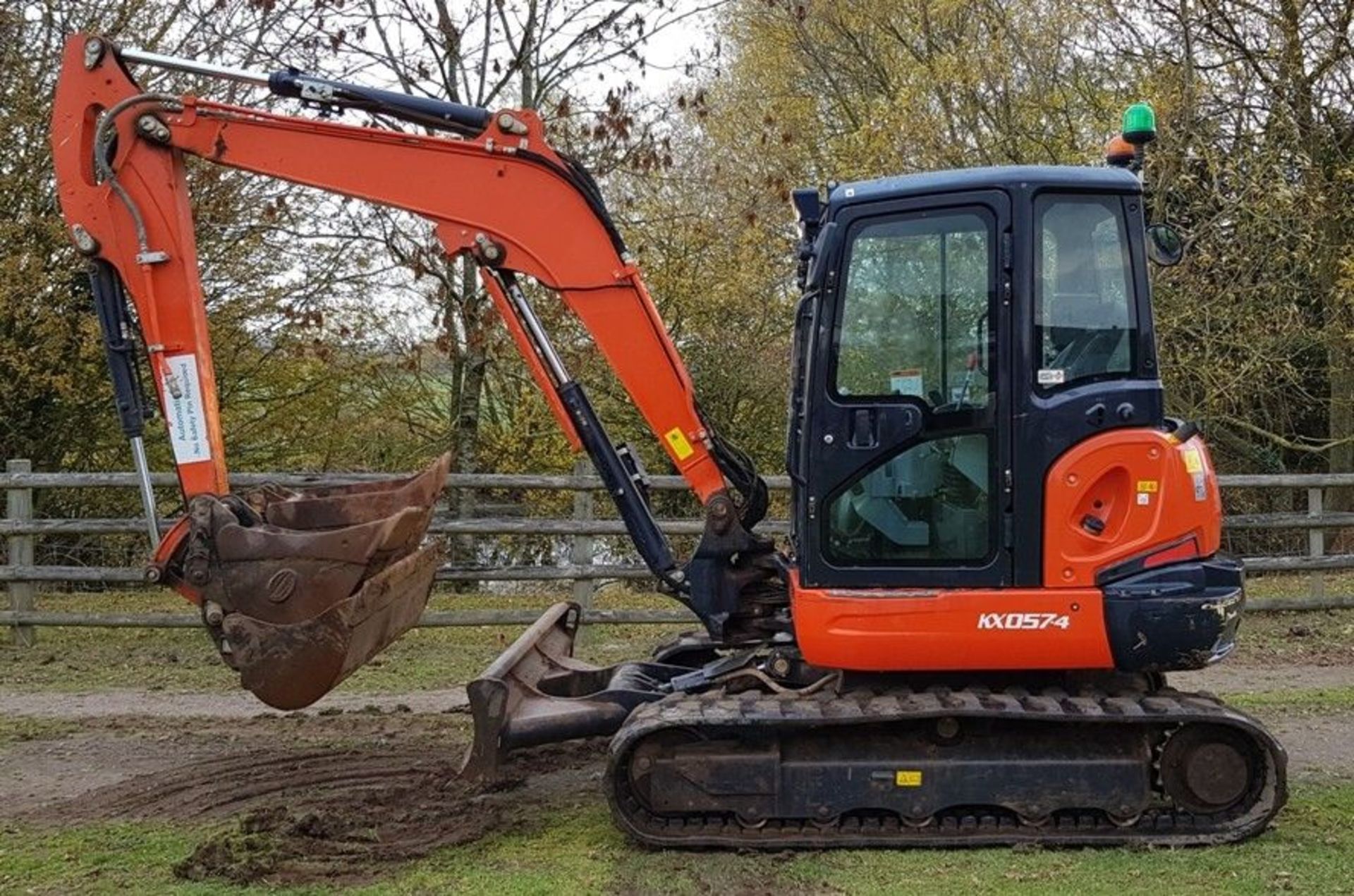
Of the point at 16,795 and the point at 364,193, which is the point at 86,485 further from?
the point at 364,193

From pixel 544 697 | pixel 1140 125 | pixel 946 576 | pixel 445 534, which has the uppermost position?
pixel 1140 125

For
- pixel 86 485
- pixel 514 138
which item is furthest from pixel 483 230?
pixel 86 485

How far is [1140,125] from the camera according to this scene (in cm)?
573

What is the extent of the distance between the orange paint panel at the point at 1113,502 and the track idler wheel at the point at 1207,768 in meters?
0.79

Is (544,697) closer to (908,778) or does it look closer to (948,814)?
(908,778)

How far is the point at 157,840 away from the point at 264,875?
81 cm

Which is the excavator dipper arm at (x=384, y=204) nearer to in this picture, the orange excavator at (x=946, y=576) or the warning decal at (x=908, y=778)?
the orange excavator at (x=946, y=576)

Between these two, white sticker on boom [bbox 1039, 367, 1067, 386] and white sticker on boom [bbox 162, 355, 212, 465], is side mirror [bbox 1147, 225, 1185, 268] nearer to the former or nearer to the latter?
white sticker on boom [bbox 1039, 367, 1067, 386]

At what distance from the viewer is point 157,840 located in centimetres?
553

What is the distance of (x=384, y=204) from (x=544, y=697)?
2.49m

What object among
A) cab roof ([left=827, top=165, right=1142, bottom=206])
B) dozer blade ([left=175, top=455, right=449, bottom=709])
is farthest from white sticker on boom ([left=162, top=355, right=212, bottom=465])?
cab roof ([left=827, top=165, right=1142, bottom=206])

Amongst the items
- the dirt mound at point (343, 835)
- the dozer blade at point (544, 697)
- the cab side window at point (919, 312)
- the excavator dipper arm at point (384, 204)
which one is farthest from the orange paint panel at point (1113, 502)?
the dirt mound at point (343, 835)

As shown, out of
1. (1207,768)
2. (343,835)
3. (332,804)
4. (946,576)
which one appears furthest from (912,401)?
(332,804)

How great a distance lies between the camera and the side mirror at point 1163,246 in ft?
18.4
